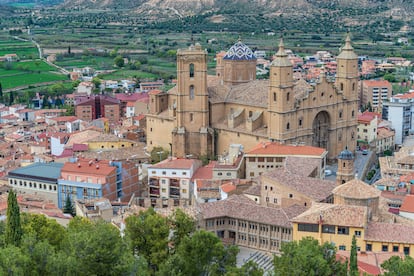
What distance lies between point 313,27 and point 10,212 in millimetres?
132862

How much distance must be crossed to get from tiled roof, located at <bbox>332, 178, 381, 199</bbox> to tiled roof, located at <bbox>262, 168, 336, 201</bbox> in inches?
114

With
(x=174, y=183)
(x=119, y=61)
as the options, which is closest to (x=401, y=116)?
(x=174, y=183)

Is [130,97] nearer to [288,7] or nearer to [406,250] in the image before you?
[406,250]

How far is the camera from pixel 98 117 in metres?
80.0

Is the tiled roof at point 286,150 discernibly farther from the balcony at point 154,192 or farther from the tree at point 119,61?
the tree at point 119,61

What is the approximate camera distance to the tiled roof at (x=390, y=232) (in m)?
34.0

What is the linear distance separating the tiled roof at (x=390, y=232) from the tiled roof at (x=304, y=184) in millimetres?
5405

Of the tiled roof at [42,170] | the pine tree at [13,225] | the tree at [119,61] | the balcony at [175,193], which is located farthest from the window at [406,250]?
the tree at [119,61]

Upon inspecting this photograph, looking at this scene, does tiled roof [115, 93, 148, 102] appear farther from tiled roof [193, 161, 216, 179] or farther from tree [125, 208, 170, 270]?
tree [125, 208, 170, 270]

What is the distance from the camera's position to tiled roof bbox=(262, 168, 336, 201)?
40.5 m

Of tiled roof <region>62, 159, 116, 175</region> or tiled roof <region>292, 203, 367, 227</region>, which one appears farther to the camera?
tiled roof <region>62, 159, 116, 175</region>

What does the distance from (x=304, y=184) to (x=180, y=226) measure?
9.29 m

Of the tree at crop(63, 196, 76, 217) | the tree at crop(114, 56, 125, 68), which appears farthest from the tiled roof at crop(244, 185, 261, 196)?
the tree at crop(114, 56, 125, 68)

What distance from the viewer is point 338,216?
115 feet
